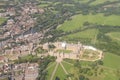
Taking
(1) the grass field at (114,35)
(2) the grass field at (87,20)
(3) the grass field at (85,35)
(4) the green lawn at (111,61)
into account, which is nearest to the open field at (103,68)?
(4) the green lawn at (111,61)

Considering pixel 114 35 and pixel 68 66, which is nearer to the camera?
pixel 68 66

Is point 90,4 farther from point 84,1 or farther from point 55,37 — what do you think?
point 55,37

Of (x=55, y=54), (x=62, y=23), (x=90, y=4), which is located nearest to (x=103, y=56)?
(x=55, y=54)

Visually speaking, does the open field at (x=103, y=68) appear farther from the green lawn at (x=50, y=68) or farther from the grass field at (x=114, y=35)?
the grass field at (x=114, y=35)

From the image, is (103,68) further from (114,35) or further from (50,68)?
(114,35)

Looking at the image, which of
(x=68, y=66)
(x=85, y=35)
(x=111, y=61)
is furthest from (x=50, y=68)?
(x=85, y=35)
